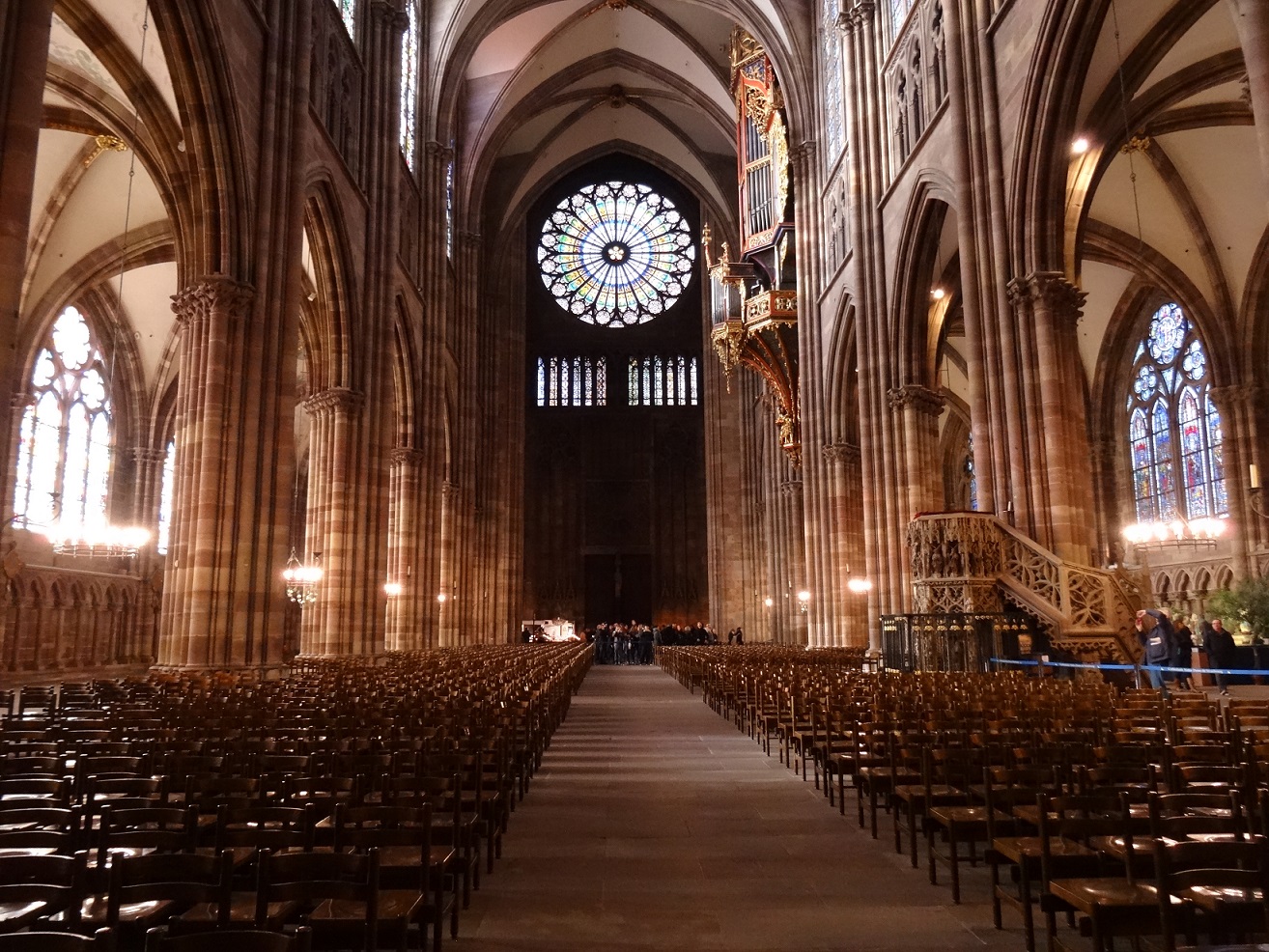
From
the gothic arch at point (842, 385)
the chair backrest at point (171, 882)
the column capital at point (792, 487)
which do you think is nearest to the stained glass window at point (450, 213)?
the gothic arch at point (842, 385)

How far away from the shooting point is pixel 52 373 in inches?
1125

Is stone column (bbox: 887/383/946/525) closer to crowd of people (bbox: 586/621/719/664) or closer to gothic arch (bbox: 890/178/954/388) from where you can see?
gothic arch (bbox: 890/178/954/388)

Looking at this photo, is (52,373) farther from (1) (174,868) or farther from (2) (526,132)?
(1) (174,868)

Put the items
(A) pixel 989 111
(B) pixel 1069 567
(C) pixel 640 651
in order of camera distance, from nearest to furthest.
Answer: (B) pixel 1069 567, (A) pixel 989 111, (C) pixel 640 651

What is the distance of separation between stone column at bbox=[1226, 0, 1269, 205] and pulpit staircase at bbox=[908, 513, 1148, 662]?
20.7 ft

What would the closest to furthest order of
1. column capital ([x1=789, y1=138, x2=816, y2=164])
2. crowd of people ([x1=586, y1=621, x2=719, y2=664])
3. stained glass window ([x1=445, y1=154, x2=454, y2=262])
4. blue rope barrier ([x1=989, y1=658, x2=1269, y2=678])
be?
1. blue rope barrier ([x1=989, y1=658, x2=1269, y2=678])
2. column capital ([x1=789, y1=138, x2=816, y2=164])
3. stained glass window ([x1=445, y1=154, x2=454, y2=262])
4. crowd of people ([x1=586, y1=621, x2=719, y2=664])

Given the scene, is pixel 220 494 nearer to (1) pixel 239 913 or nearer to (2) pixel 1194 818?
(1) pixel 239 913

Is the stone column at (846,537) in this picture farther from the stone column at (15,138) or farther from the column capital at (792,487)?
the stone column at (15,138)

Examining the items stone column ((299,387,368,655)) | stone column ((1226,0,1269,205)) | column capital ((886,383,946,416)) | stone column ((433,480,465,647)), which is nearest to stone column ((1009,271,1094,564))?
stone column ((1226,0,1269,205))

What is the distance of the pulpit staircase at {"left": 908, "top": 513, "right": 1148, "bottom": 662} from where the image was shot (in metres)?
13.6

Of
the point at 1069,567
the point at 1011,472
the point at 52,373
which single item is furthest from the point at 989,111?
the point at 52,373

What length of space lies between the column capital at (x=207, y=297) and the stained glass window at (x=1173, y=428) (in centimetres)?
2466

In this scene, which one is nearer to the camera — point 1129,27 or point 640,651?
point 1129,27

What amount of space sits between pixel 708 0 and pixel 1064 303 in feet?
79.1
